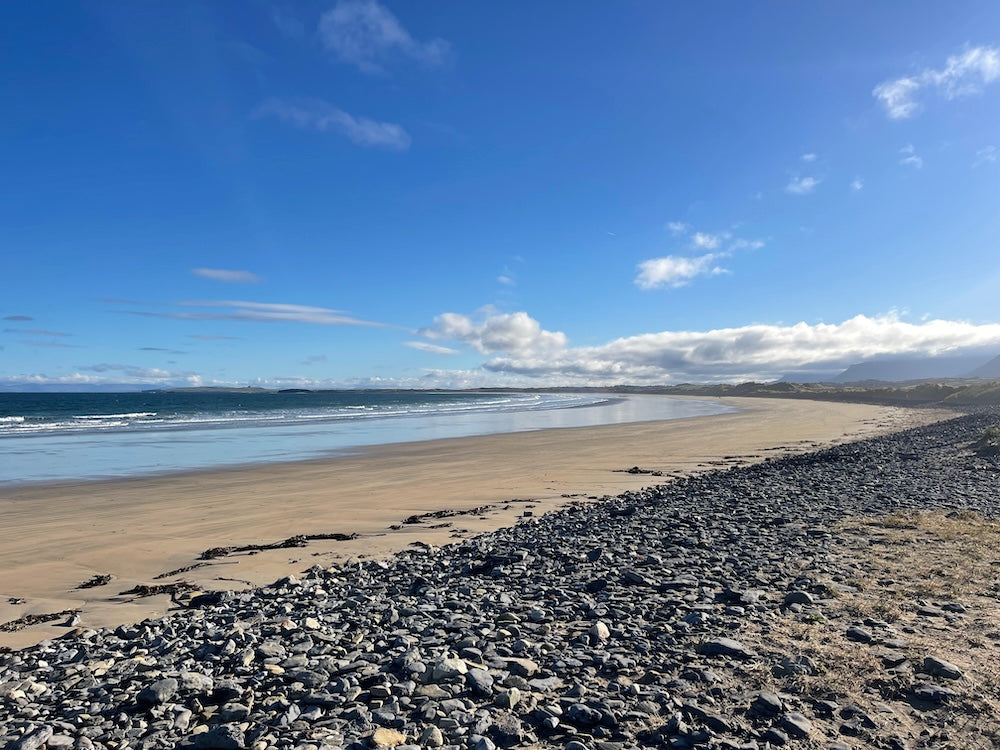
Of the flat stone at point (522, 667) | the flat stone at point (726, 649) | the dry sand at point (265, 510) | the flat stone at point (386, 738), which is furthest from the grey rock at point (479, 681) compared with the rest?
the dry sand at point (265, 510)

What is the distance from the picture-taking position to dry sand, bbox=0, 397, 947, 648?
9109 mm

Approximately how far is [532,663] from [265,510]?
37.3 feet

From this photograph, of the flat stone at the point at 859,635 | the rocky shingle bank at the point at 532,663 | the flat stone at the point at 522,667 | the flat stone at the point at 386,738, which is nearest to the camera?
Result: the flat stone at the point at 386,738

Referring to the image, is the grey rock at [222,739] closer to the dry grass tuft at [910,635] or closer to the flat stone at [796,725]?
the flat stone at [796,725]

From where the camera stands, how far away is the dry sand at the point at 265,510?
9.11 metres

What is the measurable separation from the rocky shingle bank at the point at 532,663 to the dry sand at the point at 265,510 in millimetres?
1956

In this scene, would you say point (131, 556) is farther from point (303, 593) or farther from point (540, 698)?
point (540, 698)

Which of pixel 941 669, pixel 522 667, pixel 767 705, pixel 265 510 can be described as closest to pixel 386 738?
pixel 522 667

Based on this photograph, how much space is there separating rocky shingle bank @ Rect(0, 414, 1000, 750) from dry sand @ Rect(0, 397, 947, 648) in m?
1.96

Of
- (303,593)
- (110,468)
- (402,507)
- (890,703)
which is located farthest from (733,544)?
(110,468)

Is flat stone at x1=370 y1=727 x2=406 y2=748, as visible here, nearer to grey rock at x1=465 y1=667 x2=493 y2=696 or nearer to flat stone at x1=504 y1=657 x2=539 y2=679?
grey rock at x1=465 y1=667 x2=493 y2=696

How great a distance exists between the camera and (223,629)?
251 inches

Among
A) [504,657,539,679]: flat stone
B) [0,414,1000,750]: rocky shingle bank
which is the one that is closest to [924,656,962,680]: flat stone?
[0,414,1000,750]: rocky shingle bank

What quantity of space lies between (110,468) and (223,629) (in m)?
20.1
